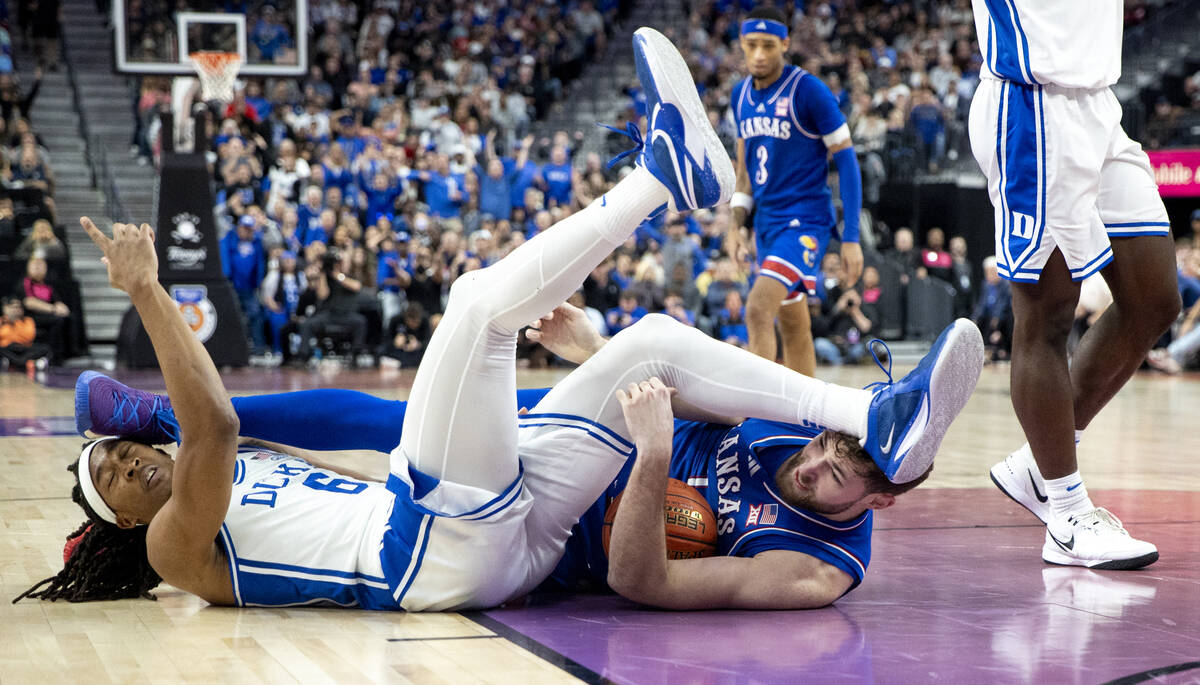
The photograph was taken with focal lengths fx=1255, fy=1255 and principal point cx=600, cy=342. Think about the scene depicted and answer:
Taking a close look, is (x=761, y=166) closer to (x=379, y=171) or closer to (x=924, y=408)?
(x=924, y=408)

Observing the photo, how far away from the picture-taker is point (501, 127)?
17969 mm

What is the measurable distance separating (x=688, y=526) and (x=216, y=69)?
11.5 m

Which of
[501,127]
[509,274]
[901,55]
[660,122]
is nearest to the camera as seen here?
[509,274]

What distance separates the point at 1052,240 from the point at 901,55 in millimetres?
17399

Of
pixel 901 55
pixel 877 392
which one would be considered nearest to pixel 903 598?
pixel 877 392

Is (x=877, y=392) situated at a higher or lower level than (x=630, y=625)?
higher

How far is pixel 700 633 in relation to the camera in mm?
2781

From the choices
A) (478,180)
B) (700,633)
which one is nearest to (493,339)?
(700,633)

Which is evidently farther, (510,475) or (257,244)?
(257,244)

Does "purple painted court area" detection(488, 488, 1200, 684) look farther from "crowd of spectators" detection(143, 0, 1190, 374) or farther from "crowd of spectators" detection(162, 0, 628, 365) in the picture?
"crowd of spectators" detection(162, 0, 628, 365)

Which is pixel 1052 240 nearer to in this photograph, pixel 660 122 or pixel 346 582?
pixel 660 122

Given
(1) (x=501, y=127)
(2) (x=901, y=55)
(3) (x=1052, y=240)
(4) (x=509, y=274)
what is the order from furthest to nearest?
(2) (x=901, y=55)
(1) (x=501, y=127)
(3) (x=1052, y=240)
(4) (x=509, y=274)

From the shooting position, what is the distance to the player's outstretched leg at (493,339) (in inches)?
111

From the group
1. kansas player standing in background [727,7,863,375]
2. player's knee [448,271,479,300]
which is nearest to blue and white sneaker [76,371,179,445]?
player's knee [448,271,479,300]
